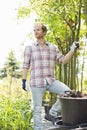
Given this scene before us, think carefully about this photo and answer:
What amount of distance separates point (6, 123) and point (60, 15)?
2756 millimetres

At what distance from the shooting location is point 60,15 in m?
6.67

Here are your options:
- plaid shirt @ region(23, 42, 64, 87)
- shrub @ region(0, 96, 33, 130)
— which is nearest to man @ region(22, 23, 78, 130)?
plaid shirt @ region(23, 42, 64, 87)

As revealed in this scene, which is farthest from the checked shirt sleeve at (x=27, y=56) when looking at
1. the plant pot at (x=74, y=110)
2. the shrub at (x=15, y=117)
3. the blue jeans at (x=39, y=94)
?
the plant pot at (x=74, y=110)

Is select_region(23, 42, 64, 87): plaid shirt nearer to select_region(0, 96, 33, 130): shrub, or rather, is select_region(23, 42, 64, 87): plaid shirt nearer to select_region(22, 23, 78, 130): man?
select_region(22, 23, 78, 130): man

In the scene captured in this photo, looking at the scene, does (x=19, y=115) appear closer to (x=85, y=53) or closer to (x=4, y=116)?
(x=4, y=116)

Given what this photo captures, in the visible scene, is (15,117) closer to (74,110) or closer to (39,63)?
(74,110)

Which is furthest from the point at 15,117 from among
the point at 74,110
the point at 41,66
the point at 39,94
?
the point at 41,66

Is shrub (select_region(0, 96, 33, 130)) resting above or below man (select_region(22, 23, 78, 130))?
below

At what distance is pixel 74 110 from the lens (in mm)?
4590

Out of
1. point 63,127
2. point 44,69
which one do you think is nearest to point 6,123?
point 63,127

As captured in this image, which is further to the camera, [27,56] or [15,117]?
[27,56]

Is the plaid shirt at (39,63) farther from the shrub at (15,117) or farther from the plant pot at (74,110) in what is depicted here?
the plant pot at (74,110)

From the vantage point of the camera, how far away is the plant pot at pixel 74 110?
14.9ft

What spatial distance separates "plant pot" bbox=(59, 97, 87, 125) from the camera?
4.54 m
